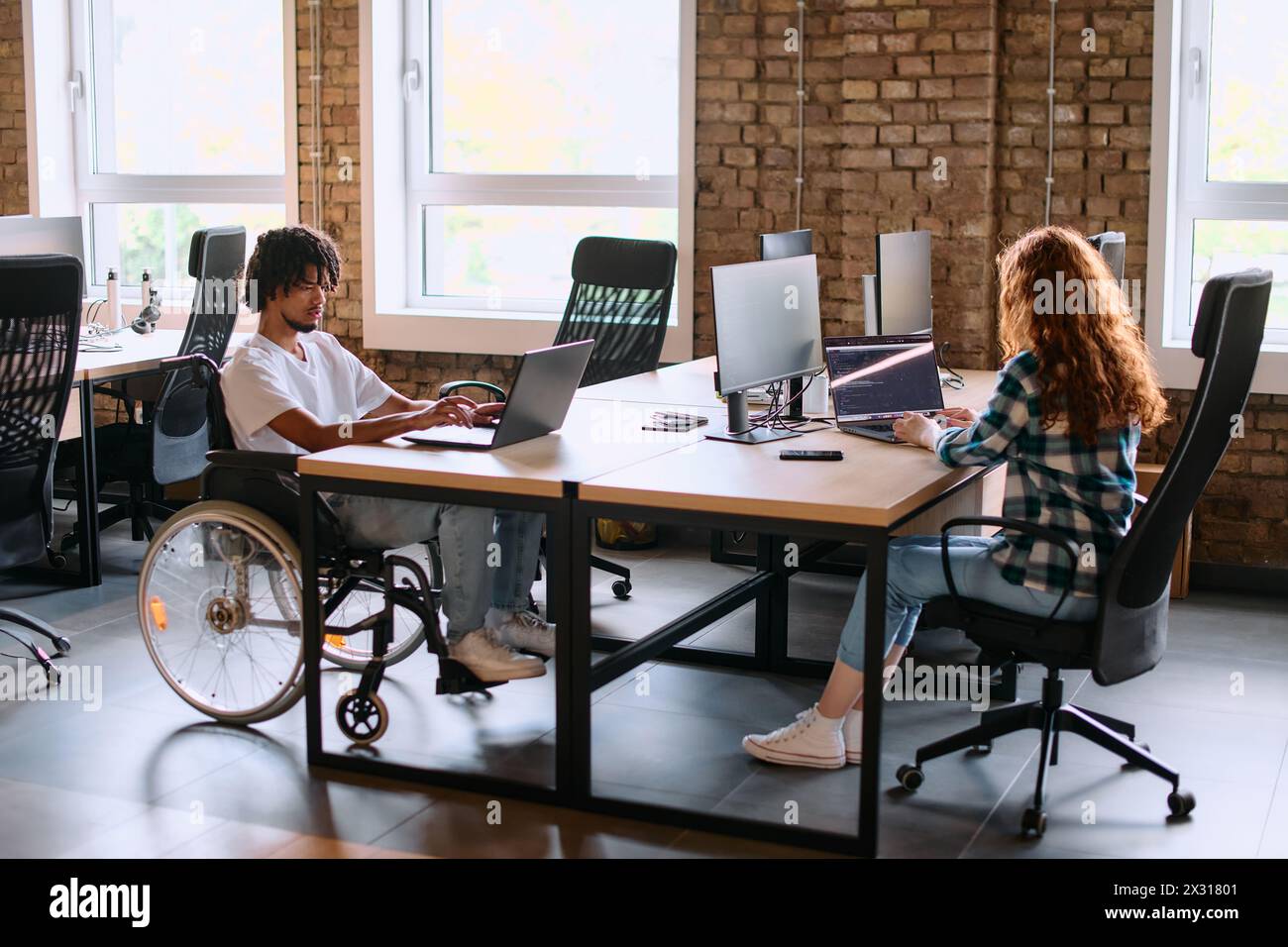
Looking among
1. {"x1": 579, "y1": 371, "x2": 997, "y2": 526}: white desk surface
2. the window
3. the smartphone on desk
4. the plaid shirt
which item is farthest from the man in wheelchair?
the window

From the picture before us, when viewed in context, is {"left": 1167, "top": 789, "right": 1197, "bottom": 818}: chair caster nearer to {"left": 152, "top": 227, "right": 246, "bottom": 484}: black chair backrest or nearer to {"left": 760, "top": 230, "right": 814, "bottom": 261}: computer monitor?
{"left": 760, "top": 230, "right": 814, "bottom": 261}: computer monitor

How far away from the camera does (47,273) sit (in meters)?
4.08

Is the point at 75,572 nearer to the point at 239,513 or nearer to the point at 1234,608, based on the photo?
the point at 239,513

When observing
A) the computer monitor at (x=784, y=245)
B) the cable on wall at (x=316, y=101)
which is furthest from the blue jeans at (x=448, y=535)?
the cable on wall at (x=316, y=101)

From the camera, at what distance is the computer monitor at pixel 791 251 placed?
4.13 m

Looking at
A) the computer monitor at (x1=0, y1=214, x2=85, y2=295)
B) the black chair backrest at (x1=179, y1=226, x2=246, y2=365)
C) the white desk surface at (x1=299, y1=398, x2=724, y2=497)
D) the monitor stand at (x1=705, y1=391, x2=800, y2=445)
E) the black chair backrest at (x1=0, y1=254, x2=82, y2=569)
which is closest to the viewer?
the white desk surface at (x1=299, y1=398, x2=724, y2=497)

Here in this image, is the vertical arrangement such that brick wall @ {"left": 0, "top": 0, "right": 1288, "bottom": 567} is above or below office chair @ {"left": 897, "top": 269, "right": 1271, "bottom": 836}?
above

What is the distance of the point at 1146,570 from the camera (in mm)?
3064

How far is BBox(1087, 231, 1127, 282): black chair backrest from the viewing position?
4.53 meters

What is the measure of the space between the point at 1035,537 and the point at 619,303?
2500 mm

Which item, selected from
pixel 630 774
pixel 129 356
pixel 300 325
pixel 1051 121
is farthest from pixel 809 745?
pixel 129 356

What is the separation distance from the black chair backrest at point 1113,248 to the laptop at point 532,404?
1.78 m

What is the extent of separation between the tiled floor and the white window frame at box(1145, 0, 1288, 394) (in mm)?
1174
